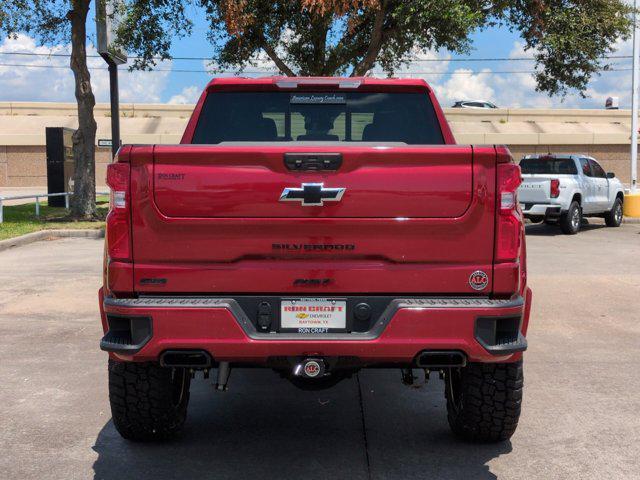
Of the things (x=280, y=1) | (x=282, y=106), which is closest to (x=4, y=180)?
(x=280, y=1)

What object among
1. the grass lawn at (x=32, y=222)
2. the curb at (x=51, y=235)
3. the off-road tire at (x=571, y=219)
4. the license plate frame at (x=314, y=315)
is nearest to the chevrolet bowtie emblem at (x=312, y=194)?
the license plate frame at (x=314, y=315)

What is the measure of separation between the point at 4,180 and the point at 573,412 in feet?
122

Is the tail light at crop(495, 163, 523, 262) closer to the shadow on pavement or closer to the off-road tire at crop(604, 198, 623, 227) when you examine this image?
the shadow on pavement

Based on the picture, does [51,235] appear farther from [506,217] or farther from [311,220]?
[506,217]

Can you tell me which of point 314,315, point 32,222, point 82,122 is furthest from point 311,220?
point 82,122

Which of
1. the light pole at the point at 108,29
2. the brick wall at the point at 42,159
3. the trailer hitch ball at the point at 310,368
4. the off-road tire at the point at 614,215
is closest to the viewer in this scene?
the trailer hitch ball at the point at 310,368

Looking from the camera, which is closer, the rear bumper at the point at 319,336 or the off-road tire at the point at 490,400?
the rear bumper at the point at 319,336

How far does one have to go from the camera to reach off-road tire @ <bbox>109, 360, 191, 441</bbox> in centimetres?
394

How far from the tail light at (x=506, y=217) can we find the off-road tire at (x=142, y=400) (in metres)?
1.93

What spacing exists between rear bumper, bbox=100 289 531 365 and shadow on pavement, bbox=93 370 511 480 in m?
0.70

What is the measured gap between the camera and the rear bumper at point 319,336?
135 inches

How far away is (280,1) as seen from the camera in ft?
61.6

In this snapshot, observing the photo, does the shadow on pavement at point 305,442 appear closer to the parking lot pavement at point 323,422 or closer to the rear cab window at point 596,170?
the parking lot pavement at point 323,422

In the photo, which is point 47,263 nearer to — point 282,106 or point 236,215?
point 282,106
